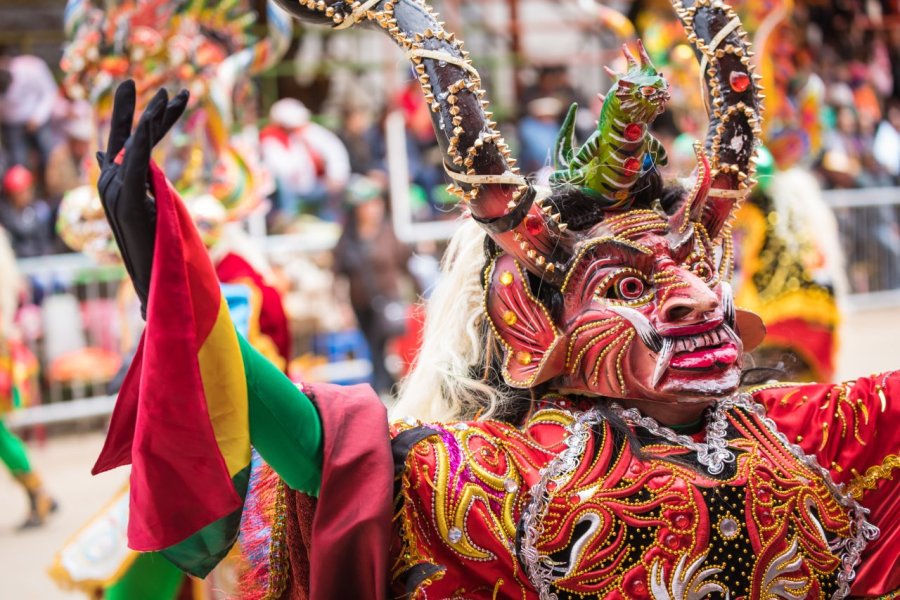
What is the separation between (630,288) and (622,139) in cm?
28

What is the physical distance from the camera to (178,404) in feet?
6.25

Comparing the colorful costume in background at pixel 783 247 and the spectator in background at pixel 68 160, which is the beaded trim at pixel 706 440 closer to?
the colorful costume in background at pixel 783 247

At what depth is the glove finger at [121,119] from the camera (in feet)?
6.12

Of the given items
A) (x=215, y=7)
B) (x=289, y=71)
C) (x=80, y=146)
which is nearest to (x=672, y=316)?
(x=215, y=7)

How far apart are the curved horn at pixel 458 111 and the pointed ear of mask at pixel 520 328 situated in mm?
107

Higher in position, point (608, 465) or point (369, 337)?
point (608, 465)

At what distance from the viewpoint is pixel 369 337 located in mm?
9164

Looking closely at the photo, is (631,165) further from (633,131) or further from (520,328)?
(520,328)

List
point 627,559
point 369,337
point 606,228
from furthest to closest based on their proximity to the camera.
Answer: point 369,337, point 606,228, point 627,559

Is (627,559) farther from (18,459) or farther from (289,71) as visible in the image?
(289,71)

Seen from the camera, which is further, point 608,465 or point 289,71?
point 289,71

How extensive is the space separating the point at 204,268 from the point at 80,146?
8.70m

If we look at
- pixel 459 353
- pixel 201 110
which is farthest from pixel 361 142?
pixel 459 353

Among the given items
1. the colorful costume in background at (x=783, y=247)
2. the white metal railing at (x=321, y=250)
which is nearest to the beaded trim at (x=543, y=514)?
the colorful costume in background at (x=783, y=247)
